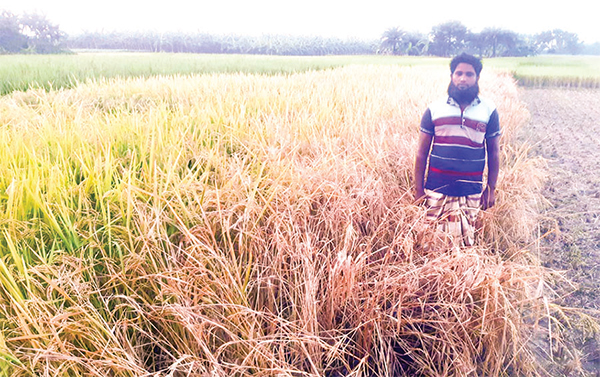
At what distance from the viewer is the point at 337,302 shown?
1538 mm

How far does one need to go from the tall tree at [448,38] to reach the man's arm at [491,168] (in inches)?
1163

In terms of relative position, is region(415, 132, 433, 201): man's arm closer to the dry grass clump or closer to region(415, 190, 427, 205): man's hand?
region(415, 190, 427, 205): man's hand

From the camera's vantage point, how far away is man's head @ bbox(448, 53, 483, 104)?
1.80 meters

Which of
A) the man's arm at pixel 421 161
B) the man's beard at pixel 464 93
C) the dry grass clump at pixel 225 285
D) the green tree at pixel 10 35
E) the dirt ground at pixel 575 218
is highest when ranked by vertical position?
the green tree at pixel 10 35

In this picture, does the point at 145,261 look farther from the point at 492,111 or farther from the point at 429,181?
the point at 492,111

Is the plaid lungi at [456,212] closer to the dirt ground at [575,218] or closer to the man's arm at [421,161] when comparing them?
the man's arm at [421,161]

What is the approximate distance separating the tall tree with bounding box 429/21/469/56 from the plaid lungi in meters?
29.6

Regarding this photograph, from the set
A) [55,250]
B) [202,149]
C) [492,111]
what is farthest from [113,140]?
[492,111]

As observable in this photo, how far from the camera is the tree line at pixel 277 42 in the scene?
2569 centimetres

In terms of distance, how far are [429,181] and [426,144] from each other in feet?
0.74

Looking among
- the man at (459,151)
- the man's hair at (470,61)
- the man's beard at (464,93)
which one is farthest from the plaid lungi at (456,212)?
the man's hair at (470,61)

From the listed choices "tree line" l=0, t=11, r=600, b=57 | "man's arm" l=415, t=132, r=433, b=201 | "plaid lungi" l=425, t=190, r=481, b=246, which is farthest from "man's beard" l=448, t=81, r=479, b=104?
"tree line" l=0, t=11, r=600, b=57

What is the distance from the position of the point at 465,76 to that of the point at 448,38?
1307 inches

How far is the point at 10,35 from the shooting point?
24297mm
